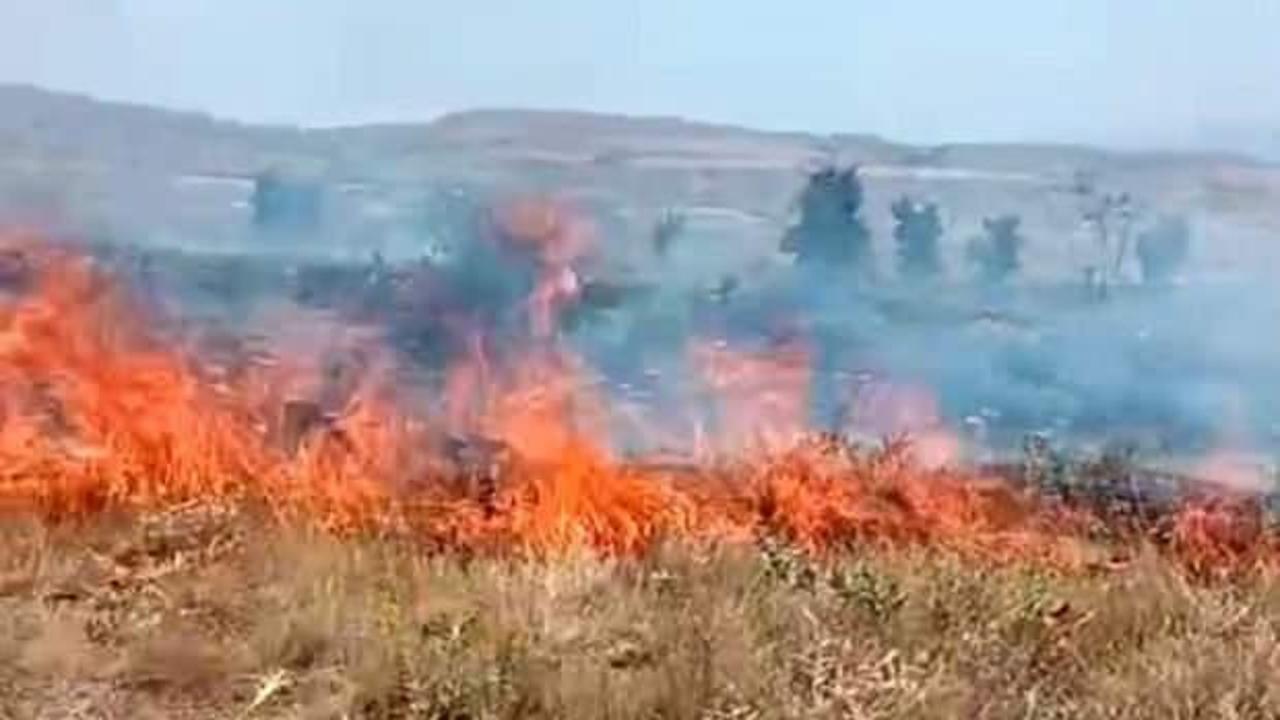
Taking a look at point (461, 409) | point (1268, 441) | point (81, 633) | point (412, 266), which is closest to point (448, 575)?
point (81, 633)

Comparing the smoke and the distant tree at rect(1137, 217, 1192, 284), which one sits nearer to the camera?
the smoke

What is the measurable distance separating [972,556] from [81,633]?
209 centimetres

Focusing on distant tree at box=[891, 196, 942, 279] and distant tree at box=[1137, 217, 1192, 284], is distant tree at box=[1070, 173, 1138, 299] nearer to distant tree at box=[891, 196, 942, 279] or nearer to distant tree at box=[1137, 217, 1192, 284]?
distant tree at box=[1137, 217, 1192, 284]

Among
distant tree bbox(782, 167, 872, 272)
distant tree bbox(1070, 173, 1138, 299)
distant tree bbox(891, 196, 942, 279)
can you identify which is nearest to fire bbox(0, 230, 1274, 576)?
distant tree bbox(782, 167, 872, 272)

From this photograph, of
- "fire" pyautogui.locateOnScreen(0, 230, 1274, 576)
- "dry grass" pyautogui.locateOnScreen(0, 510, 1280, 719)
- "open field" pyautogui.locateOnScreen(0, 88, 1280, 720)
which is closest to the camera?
"dry grass" pyautogui.locateOnScreen(0, 510, 1280, 719)

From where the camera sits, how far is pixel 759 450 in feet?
21.0

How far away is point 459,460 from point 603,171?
91 cm

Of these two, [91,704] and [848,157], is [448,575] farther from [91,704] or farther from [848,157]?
[848,157]

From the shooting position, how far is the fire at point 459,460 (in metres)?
6.12

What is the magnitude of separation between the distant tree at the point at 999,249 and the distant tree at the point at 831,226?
0.31 metres

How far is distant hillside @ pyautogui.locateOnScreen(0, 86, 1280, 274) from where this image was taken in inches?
256

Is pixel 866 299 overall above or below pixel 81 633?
above

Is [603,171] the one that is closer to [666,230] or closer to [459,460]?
[666,230]

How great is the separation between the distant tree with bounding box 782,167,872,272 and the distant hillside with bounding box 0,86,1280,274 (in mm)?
45
